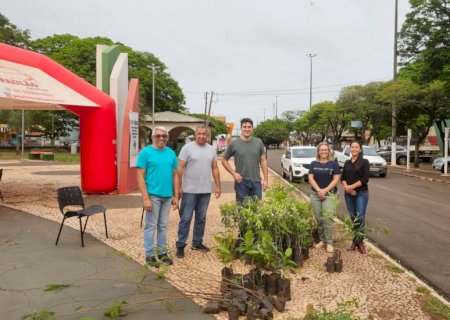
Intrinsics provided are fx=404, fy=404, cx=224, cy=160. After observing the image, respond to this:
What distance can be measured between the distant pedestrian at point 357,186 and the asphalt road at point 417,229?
72 centimetres

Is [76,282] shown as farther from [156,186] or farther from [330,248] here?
[330,248]

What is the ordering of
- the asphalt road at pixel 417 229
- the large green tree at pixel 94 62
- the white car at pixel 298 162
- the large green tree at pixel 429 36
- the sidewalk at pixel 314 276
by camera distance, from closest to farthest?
1. the sidewalk at pixel 314 276
2. the asphalt road at pixel 417 229
3. the white car at pixel 298 162
4. the large green tree at pixel 429 36
5. the large green tree at pixel 94 62

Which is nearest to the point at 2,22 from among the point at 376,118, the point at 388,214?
the point at 376,118

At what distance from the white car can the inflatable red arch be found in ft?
24.0

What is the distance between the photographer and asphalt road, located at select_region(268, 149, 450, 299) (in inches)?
213

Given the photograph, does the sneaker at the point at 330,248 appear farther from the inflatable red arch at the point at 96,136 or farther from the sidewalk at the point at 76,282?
the inflatable red arch at the point at 96,136

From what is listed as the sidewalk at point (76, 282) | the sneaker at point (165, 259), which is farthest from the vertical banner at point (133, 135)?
the sneaker at point (165, 259)

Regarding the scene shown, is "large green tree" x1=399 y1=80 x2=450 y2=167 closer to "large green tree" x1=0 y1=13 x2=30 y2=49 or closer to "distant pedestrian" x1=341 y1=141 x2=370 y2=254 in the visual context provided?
"distant pedestrian" x1=341 y1=141 x2=370 y2=254

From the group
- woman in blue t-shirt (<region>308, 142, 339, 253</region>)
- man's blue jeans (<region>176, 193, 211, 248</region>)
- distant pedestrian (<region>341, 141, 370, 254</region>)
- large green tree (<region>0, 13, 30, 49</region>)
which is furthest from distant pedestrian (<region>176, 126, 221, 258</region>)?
large green tree (<region>0, 13, 30, 49</region>)

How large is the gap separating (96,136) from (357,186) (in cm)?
764

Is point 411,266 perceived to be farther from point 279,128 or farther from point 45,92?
point 279,128

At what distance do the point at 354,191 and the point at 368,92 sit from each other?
32477 millimetres

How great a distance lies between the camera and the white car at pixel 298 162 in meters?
15.8

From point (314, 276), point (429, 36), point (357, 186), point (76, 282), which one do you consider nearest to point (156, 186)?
point (76, 282)
